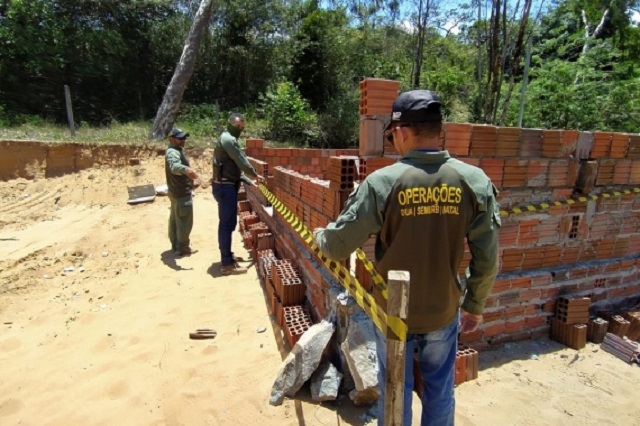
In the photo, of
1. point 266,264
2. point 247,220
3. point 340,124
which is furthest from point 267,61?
point 266,264

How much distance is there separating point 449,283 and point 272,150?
5.57 metres

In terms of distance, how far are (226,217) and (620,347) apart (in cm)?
448

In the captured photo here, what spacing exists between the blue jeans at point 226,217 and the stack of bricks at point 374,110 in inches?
107

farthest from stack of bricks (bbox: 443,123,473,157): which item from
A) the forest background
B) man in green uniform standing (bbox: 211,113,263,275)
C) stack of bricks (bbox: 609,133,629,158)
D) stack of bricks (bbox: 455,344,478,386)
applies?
the forest background

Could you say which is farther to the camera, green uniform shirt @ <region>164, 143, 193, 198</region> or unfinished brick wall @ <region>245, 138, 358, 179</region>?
unfinished brick wall @ <region>245, 138, 358, 179</region>

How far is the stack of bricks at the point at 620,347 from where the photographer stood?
3.52 metres

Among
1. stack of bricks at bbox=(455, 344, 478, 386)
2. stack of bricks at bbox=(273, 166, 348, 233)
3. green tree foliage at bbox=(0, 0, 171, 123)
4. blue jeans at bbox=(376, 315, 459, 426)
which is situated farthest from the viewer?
green tree foliage at bbox=(0, 0, 171, 123)

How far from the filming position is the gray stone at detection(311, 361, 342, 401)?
2584 mm

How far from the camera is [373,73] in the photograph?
1794 centimetres

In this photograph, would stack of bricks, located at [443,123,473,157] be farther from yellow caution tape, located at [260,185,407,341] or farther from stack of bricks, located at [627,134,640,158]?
stack of bricks, located at [627,134,640,158]

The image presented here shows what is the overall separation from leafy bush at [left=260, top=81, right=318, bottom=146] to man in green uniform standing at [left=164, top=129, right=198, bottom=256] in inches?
344

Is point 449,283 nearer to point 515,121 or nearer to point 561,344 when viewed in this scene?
point 561,344

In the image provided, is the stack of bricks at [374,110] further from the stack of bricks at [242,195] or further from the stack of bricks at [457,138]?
the stack of bricks at [242,195]

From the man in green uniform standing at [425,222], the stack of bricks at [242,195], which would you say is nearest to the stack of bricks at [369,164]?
the man in green uniform standing at [425,222]
